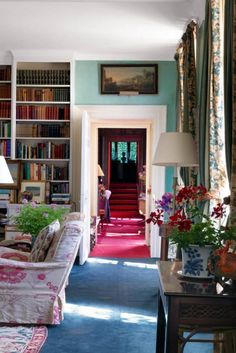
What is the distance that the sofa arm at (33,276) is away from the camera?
391 cm

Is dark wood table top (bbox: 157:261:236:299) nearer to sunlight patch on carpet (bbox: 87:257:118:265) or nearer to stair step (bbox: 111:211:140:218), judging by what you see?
sunlight patch on carpet (bbox: 87:257:118:265)

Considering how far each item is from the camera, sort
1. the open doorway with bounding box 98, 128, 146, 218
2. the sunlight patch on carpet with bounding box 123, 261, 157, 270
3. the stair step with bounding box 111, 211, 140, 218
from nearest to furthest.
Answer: the sunlight patch on carpet with bounding box 123, 261, 157, 270 → the stair step with bounding box 111, 211, 140, 218 → the open doorway with bounding box 98, 128, 146, 218

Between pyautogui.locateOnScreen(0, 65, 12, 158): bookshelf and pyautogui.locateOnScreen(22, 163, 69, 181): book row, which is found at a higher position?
pyautogui.locateOnScreen(0, 65, 12, 158): bookshelf

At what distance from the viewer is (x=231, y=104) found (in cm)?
300

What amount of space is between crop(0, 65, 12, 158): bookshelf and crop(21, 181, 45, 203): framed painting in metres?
0.55

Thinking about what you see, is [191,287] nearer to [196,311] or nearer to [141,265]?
[196,311]

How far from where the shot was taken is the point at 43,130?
710 centimetres

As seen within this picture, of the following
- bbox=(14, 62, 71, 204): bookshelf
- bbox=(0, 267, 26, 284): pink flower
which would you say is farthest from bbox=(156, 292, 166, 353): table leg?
bbox=(14, 62, 71, 204): bookshelf

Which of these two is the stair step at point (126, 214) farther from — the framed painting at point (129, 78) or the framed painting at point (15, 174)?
the framed painting at point (129, 78)

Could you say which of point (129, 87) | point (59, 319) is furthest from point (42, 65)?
point (59, 319)

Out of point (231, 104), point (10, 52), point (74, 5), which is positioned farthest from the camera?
point (10, 52)

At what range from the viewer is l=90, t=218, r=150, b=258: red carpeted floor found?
7.63 meters

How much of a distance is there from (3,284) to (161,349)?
5.64ft

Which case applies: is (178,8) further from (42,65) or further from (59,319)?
(59,319)
